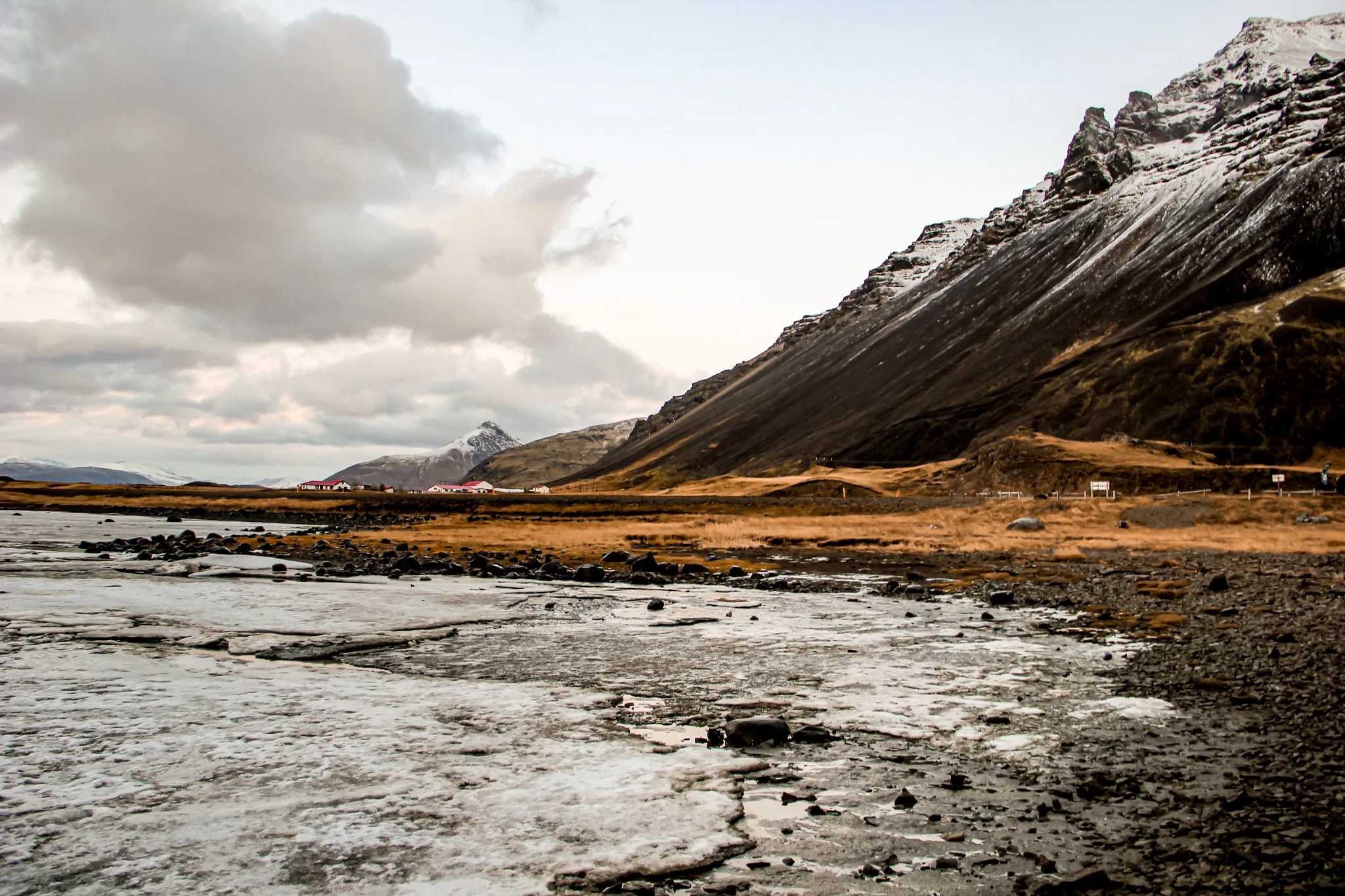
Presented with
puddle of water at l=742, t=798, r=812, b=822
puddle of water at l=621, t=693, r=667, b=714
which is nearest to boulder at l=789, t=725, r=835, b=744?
puddle of water at l=742, t=798, r=812, b=822

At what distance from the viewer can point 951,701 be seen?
13086mm

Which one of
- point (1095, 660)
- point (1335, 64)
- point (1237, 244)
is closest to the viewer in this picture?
point (1095, 660)

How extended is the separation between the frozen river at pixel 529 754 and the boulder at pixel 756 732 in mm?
449

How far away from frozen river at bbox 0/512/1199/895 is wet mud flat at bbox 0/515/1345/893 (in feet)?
0.16

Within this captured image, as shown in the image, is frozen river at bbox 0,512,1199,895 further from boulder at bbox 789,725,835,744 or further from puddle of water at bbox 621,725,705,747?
boulder at bbox 789,725,835,744

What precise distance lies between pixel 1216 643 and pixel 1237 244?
6125 inches

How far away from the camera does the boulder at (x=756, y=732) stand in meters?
11.0

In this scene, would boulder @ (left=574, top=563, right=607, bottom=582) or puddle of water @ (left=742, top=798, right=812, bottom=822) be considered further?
boulder @ (left=574, top=563, right=607, bottom=582)

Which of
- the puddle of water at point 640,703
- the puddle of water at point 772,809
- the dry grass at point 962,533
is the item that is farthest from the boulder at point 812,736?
the dry grass at point 962,533

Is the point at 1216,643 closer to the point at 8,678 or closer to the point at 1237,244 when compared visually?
the point at 8,678

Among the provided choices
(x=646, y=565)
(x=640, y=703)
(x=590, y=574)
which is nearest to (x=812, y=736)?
(x=640, y=703)

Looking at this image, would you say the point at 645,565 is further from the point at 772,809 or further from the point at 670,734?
the point at 772,809

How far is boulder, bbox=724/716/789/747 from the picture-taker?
11047 millimetres

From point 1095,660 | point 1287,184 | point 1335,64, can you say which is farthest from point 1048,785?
point 1335,64
